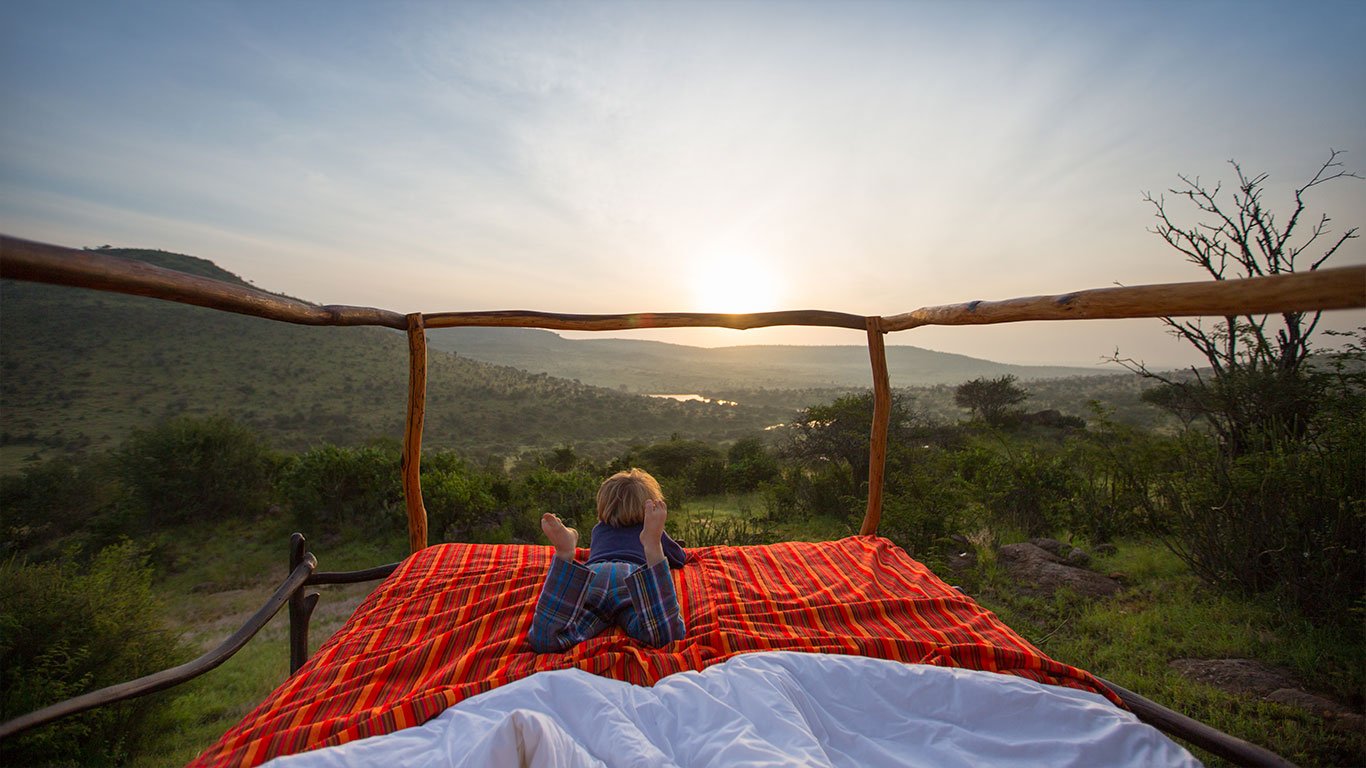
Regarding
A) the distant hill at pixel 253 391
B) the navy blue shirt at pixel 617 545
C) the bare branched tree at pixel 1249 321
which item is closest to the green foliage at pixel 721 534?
the navy blue shirt at pixel 617 545

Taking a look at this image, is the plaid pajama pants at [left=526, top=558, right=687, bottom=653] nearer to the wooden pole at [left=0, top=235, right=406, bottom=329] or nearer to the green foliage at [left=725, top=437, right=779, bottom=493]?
the wooden pole at [left=0, top=235, right=406, bottom=329]

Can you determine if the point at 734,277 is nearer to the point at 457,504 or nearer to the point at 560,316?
the point at 457,504

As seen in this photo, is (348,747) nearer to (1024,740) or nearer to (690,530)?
(1024,740)

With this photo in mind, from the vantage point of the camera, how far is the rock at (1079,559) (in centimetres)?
414

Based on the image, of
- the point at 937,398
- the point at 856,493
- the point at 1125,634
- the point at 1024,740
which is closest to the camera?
the point at 1024,740

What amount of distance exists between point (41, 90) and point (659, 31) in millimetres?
14720

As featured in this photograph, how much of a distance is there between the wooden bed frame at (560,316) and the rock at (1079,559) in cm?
227

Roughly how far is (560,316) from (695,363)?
34.1m

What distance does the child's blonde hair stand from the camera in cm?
222

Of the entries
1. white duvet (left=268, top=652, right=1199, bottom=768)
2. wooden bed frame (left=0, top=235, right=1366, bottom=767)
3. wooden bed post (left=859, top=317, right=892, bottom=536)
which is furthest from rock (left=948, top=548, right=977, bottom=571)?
white duvet (left=268, top=652, right=1199, bottom=768)

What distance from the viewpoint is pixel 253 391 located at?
48.0 ft

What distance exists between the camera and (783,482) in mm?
6676

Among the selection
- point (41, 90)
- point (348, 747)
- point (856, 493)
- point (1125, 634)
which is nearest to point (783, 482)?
point (856, 493)

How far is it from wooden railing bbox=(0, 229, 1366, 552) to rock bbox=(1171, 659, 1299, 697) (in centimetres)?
156
